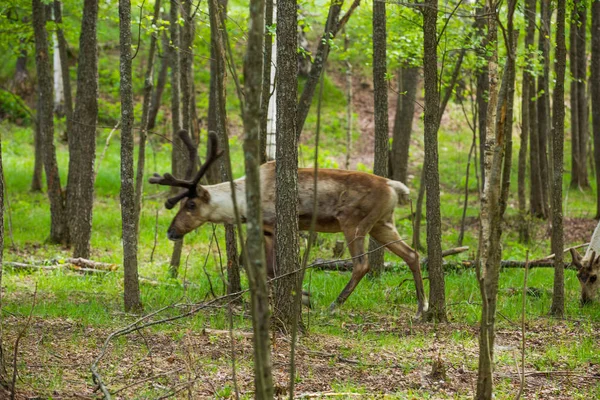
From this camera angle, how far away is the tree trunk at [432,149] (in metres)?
7.97

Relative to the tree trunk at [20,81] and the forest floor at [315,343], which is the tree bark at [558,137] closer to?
the forest floor at [315,343]

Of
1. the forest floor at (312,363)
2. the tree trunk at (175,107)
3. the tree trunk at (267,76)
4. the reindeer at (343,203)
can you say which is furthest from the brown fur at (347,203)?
the forest floor at (312,363)

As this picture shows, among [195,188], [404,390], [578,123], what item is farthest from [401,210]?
[404,390]

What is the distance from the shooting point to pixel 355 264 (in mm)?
9711

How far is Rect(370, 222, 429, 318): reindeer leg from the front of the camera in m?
9.12

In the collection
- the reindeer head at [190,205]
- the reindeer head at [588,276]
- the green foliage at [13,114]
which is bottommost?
the reindeer head at [588,276]

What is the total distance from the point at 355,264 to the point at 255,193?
6143mm

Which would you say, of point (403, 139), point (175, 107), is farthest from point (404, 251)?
point (403, 139)

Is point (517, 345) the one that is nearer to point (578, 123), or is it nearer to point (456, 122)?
point (578, 123)

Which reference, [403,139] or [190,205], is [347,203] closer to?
[190,205]

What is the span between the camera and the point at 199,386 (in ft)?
19.8

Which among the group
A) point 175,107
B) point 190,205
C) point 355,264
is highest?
point 175,107

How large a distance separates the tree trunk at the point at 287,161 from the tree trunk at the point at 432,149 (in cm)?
146

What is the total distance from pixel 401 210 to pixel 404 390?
13.0 metres
